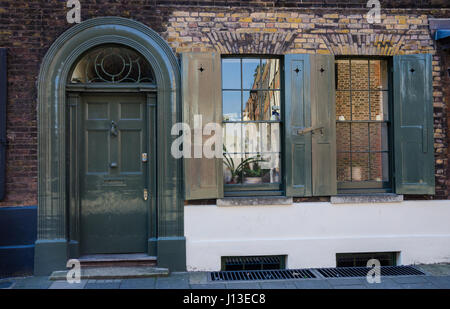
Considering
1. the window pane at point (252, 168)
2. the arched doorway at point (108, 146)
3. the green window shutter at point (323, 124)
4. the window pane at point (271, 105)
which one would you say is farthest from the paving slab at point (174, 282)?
the window pane at point (271, 105)

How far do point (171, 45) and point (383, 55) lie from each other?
321 cm

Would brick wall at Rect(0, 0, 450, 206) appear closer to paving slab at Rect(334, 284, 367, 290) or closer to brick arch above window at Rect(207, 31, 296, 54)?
brick arch above window at Rect(207, 31, 296, 54)

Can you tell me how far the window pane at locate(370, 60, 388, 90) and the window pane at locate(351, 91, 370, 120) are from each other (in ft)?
0.66

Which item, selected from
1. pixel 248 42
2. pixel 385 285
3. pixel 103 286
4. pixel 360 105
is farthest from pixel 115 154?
pixel 385 285

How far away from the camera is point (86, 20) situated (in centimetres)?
487

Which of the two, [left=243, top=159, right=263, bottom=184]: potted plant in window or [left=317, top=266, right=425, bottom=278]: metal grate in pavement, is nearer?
[left=317, top=266, right=425, bottom=278]: metal grate in pavement

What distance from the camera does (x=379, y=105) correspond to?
17.7 ft

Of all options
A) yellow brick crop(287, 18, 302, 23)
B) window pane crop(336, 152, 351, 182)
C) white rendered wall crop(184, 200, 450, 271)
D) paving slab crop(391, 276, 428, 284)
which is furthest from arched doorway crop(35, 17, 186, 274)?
paving slab crop(391, 276, 428, 284)

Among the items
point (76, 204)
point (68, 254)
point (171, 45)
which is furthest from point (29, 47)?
point (68, 254)

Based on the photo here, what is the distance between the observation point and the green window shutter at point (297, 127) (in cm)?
504

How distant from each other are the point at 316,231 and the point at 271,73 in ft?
8.13

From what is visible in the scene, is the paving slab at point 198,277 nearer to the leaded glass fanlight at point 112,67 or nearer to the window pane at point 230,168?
the window pane at point 230,168

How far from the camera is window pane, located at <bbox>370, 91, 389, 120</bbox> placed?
535cm

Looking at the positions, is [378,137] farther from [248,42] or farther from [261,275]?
[261,275]
